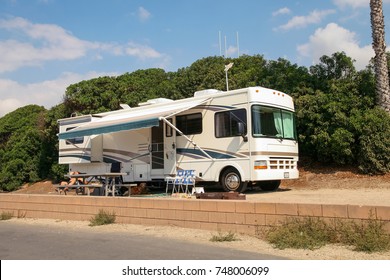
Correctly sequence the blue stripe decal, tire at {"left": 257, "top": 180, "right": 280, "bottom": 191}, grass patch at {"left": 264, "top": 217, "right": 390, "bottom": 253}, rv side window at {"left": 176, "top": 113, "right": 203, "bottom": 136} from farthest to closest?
1. tire at {"left": 257, "top": 180, "right": 280, "bottom": 191}
2. rv side window at {"left": 176, "top": 113, "right": 203, "bottom": 136}
3. the blue stripe decal
4. grass patch at {"left": 264, "top": 217, "right": 390, "bottom": 253}

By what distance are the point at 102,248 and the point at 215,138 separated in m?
6.42

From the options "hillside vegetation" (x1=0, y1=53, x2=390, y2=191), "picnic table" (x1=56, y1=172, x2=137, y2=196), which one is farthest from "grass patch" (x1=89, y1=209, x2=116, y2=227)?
"hillside vegetation" (x1=0, y1=53, x2=390, y2=191)

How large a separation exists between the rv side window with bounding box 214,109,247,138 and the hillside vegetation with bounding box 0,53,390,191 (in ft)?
15.1

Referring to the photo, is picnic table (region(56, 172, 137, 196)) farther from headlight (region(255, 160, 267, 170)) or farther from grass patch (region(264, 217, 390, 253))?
grass patch (region(264, 217, 390, 253))

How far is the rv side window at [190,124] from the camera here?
13.7 meters

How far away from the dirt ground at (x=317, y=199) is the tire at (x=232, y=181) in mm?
346

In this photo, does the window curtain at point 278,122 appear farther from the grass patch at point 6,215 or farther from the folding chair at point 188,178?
the grass patch at point 6,215

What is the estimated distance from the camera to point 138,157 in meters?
15.3

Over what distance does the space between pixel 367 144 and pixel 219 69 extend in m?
9.94

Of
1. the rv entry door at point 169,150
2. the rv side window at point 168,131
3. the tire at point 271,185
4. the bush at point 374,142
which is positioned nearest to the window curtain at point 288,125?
the tire at point 271,185

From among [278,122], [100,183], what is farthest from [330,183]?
[100,183]

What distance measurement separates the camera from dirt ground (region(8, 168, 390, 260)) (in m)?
6.55

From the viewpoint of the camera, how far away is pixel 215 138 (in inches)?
518
